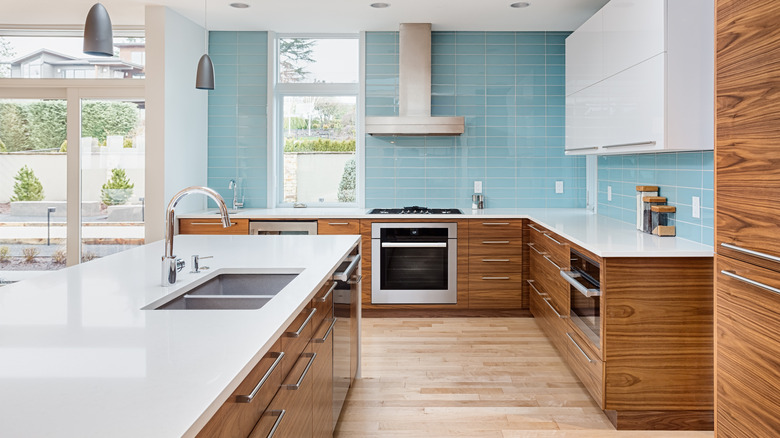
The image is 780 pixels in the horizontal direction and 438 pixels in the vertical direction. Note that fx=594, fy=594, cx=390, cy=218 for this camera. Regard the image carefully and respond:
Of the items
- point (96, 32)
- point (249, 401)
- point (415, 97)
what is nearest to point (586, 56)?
point (415, 97)

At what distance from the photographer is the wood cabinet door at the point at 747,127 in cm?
175

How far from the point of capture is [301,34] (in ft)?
18.1

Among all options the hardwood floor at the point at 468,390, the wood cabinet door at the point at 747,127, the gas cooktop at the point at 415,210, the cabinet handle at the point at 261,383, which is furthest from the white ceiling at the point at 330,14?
the cabinet handle at the point at 261,383

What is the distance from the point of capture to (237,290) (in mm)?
2270

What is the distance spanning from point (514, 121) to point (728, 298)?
3.55 metres

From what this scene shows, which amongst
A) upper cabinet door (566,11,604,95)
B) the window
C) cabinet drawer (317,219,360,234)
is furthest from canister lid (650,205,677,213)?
the window

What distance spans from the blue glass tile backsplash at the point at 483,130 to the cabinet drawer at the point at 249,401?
159 inches

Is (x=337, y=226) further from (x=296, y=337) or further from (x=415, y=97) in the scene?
(x=296, y=337)

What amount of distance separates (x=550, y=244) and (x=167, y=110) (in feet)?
10.0

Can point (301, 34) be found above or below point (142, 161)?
above

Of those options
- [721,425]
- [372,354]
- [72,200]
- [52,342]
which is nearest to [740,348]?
[721,425]

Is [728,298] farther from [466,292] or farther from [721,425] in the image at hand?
[466,292]

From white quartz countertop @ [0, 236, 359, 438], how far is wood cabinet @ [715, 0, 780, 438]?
140 centimetres

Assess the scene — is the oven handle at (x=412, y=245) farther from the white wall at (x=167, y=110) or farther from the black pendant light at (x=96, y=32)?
the black pendant light at (x=96, y=32)
